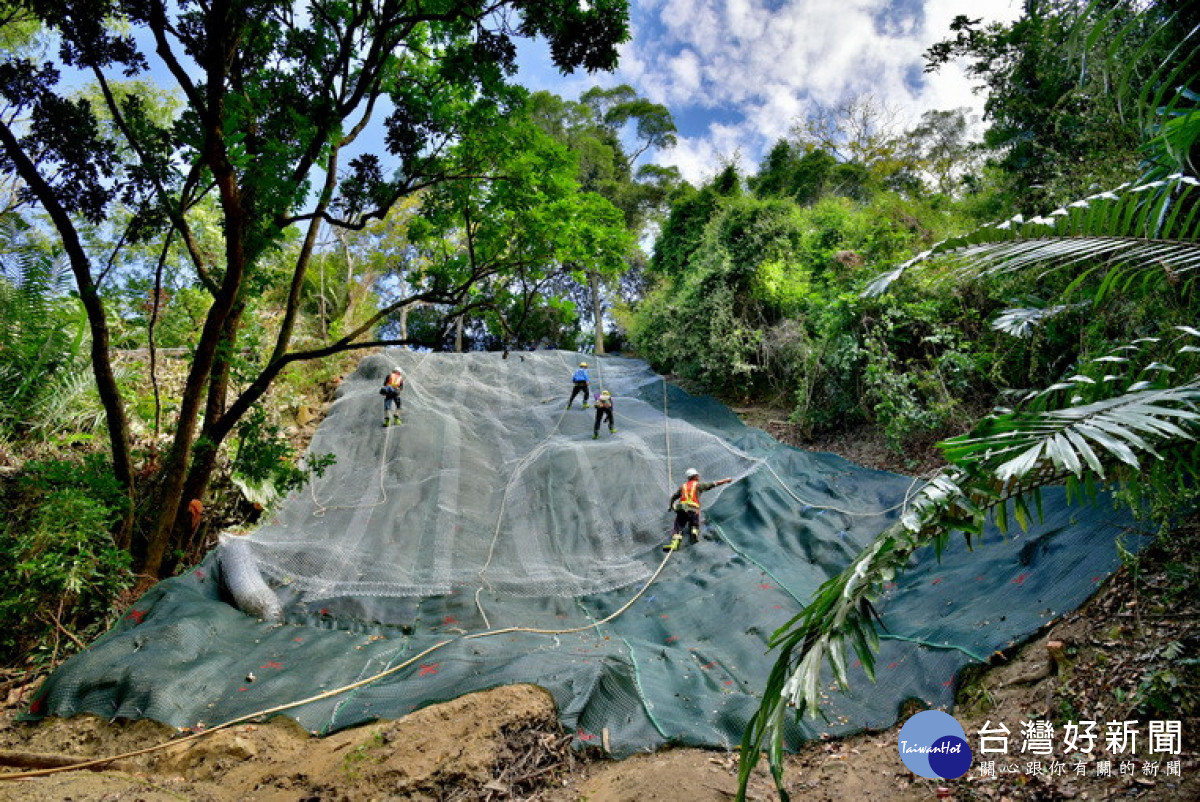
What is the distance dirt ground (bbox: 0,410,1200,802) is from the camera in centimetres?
Answer: 244

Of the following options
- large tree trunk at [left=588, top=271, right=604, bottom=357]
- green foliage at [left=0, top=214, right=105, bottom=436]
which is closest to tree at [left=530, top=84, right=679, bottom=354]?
large tree trunk at [left=588, top=271, right=604, bottom=357]

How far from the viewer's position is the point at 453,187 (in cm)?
485

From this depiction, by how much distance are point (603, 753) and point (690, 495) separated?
10.4 feet

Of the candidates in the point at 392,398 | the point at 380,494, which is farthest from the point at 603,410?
the point at 380,494

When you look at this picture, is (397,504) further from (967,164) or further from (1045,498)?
(967,164)

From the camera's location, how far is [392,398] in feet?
27.5

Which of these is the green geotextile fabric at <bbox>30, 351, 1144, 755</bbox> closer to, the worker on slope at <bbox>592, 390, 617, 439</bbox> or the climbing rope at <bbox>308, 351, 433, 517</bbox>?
the climbing rope at <bbox>308, 351, 433, 517</bbox>

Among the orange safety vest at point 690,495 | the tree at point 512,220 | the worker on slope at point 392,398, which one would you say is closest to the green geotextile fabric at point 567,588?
the worker on slope at point 392,398

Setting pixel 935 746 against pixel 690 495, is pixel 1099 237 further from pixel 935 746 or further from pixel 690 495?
pixel 690 495

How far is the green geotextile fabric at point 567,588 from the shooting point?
125 inches

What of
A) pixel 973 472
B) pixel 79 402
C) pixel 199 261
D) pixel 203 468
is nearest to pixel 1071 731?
pixel 973 472

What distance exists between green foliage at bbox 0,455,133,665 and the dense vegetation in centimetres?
2

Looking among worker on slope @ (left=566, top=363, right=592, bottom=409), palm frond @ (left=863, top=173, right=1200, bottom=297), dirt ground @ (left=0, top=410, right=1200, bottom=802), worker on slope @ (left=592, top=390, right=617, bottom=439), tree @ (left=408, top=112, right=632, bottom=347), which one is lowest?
dirt ground @ (left=0, top=410, right=1200, bottom=802)

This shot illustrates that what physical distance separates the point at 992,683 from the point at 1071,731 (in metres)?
0.58
